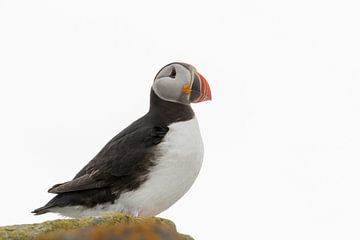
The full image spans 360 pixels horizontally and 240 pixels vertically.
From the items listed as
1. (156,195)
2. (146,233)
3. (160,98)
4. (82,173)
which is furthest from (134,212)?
(146,233)

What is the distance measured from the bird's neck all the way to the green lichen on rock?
13.6ft

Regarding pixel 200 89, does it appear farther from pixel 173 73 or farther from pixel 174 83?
pixel 173 73

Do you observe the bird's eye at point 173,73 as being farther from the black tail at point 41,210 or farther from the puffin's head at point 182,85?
the black tail at point 41,210

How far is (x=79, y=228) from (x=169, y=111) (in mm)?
5128

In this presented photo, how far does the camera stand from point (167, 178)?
10.5m

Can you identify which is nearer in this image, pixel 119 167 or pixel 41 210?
pixel 119 167

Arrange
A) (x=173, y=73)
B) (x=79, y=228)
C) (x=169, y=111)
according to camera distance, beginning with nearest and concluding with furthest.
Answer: (x=79, y=228) → (x=169, y=111) → (x=173, y=73)

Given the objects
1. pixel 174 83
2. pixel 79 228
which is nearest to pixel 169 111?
pixel 174 83

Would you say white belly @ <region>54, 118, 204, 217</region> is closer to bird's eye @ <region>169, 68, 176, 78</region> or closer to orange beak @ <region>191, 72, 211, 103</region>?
orange beak @ <region>191, 72, 211, 103</region>

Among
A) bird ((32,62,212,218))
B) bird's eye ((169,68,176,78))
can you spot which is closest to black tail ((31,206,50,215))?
bird ((32,62,212,218))

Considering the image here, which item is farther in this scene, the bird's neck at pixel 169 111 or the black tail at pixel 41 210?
the bird's neck at pixel 169 111

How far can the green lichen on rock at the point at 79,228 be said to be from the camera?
5441 mm

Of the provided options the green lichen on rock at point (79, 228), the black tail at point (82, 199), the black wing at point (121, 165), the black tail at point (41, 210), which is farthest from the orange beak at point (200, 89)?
the green lichen on rock at point (79, 228)

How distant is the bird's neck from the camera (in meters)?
11.1
